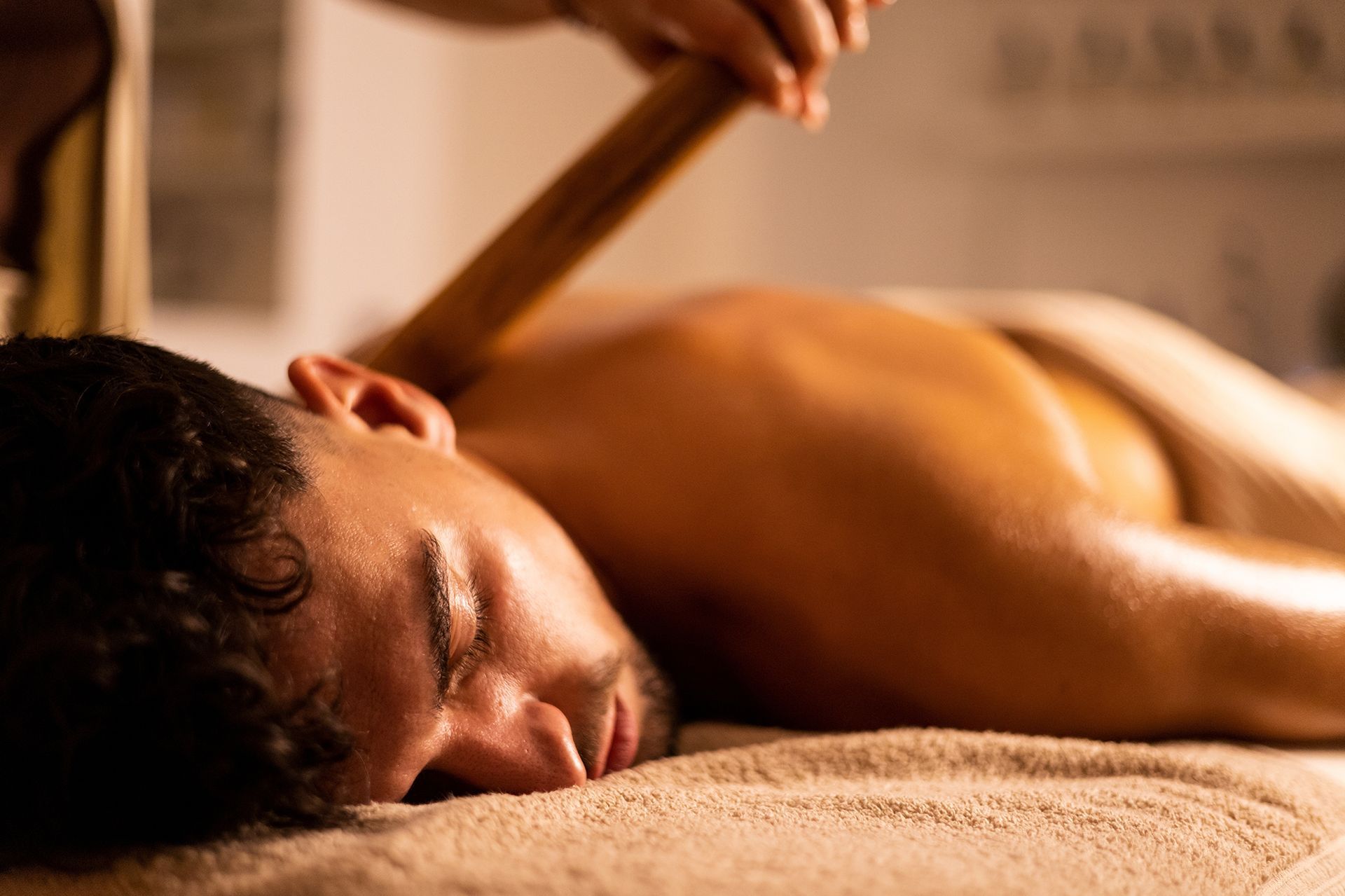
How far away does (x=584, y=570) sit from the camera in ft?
2.36

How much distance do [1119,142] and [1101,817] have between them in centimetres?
252

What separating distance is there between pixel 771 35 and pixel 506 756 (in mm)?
589

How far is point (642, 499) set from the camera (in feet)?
2.67

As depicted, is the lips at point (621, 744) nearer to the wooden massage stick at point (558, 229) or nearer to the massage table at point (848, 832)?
the massage table at point (848, 832)

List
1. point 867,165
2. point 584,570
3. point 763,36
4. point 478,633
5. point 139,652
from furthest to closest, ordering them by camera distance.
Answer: point 867,165
point 763,36
point 584,570
point 478,633
point 139,652

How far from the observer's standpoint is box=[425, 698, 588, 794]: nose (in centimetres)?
57

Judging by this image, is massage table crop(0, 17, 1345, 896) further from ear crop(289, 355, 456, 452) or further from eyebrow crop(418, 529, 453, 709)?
ear crop(289, 355, 456, 452)

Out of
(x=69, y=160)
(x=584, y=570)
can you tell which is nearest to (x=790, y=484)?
(x=584, y=570)

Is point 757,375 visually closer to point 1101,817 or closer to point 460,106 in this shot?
point 1101,817

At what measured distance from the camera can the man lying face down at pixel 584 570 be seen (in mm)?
486

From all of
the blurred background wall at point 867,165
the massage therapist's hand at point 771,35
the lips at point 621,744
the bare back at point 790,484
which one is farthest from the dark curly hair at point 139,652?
the blurred background wall at point 867,165

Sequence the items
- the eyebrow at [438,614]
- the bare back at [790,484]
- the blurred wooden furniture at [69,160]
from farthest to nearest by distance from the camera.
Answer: the blurred wooden furniture at [69,160] → the bare back at [790,484] → the eyebrow at [438,614]

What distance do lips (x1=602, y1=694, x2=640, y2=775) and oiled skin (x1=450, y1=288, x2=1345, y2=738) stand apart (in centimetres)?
15

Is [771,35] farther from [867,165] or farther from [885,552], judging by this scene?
[867,165]
